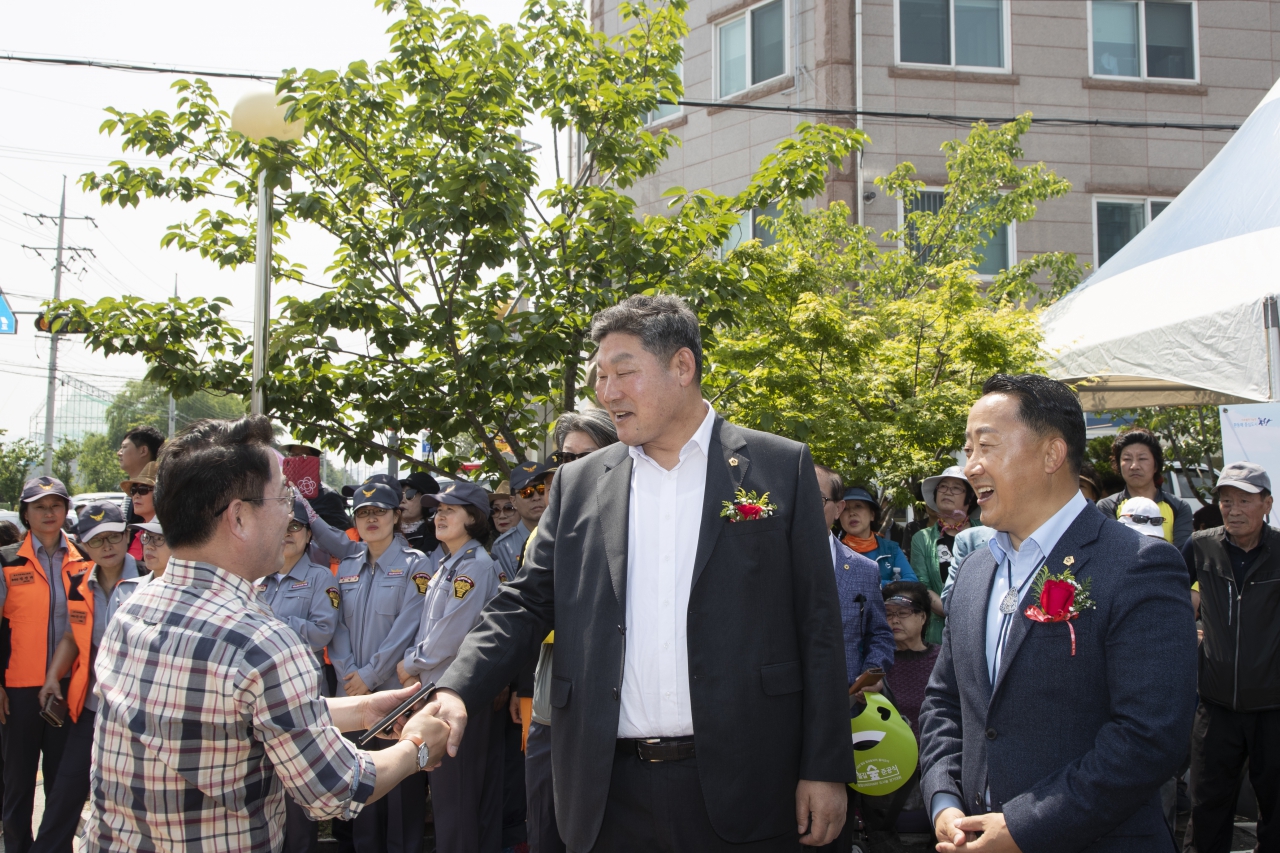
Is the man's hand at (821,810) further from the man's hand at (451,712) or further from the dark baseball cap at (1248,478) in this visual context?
the dark baseball cap at (1248,478)

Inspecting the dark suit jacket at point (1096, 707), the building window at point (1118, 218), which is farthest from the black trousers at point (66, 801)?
the building window at point (1118, 218)

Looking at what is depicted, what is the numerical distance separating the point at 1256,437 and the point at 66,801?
695 cm

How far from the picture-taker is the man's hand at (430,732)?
2.61 meters

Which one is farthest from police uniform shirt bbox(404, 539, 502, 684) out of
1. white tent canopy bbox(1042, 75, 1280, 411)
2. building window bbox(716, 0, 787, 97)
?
building window bbox(716, 0, 787, 97)

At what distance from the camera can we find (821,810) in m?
2.64

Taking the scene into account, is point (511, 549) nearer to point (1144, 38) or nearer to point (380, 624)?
point (380, 624)

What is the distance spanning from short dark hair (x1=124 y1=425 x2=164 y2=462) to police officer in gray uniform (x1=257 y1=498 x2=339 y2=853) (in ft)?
6.46

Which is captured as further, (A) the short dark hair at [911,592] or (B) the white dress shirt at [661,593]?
(A) the short dark hair at [911,592]

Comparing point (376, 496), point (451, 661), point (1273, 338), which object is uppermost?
point (1273, 338)

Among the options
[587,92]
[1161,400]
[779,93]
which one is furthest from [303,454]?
[779,93]

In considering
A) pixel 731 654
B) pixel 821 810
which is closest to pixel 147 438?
pixel 731 654

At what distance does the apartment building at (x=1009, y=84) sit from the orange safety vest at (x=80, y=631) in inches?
484

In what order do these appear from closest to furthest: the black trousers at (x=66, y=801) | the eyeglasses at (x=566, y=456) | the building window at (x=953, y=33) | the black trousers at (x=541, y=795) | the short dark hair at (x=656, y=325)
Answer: the short dark hair at (x=656, y=325) → the black trousers at (x=541, y=795) → the eyeglasses at (x=566, y=456) → the black trousers at (x=66, y=801) → the building window at (x=953, y=33)

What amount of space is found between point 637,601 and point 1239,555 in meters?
4.00
